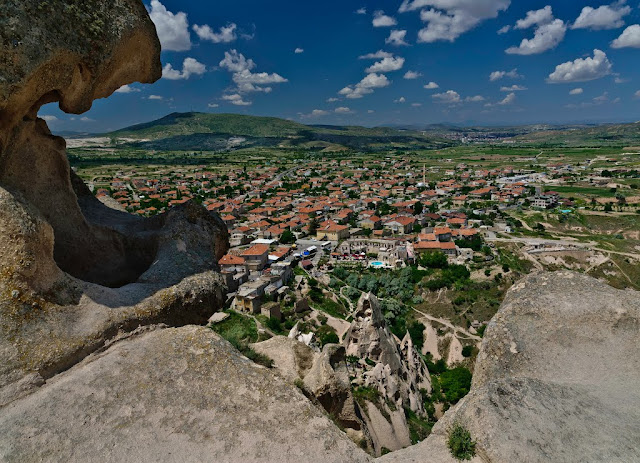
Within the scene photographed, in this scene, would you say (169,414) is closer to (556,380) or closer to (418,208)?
(556,380)

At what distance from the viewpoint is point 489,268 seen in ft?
166

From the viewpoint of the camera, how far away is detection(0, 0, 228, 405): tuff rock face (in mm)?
6578

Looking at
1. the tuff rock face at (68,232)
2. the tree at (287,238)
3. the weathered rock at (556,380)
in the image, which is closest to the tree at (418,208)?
the tree at (287,238)

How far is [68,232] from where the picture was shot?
399 inches

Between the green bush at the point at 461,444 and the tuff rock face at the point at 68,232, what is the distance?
551cm

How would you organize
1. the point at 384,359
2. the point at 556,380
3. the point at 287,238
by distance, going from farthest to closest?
the point at 287,238 < the point at 384,359 < the point at 556,380

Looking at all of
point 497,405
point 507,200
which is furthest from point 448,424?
point 507,200

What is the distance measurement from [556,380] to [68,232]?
35.5ft

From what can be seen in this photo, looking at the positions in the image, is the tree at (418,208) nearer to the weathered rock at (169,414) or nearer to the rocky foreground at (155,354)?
the rocky foreground at (155,354)

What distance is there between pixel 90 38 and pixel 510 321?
10047 millimetres

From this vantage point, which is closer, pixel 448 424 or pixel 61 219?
pixel 448 424

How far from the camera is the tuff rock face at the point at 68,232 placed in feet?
21.6

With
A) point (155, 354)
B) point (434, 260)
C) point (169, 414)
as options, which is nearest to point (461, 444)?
point (169, 414)

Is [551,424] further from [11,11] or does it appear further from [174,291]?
[11,11]
